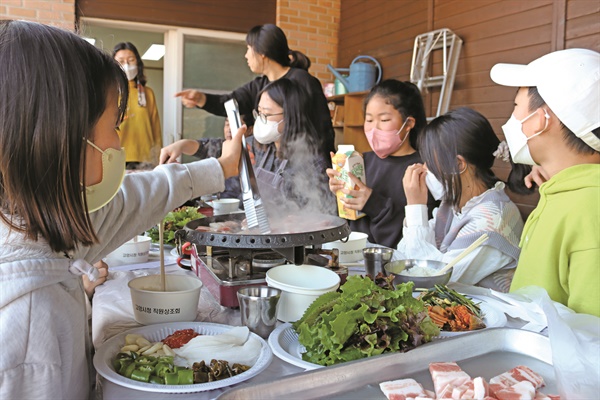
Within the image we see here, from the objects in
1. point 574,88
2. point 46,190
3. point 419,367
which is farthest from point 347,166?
point 46,190

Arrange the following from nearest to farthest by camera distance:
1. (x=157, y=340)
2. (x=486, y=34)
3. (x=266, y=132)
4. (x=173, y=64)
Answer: (x=157, y=340), (x=266, y=132), (x=486, y=34), (x=173, y=64)

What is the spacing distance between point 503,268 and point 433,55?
3.80 m

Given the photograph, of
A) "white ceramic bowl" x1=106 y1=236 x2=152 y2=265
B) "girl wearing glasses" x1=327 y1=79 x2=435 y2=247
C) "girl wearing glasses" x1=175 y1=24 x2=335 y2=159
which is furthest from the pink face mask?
"white ceramic bowl" x1=106 y1=236 x2=152 y2=265

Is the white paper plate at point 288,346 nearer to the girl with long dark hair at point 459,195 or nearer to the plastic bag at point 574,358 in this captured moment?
the plastic bag at point 574,358

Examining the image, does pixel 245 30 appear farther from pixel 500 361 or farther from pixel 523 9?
pixel 500 361

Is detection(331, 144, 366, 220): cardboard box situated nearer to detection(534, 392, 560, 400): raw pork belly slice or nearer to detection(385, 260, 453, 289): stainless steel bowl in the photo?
detection(385, 260, 453, 289): stainless steel bowl

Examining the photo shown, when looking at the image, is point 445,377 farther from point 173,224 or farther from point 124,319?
point 173,224

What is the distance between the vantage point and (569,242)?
4.64ft

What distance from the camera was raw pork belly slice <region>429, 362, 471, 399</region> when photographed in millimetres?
999

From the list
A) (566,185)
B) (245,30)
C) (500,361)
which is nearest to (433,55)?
(245,30)

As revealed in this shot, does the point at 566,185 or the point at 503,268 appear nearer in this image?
the point at 566,185

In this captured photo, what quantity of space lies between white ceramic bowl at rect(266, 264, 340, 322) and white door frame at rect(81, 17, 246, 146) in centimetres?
546

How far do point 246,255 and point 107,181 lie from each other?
0.53 metres

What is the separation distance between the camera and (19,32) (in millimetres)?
961
